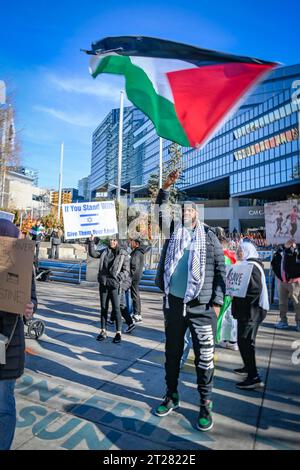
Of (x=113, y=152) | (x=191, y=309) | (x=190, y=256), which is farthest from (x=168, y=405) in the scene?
(x=113, y=152)

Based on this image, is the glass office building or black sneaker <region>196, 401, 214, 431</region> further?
the glass office building

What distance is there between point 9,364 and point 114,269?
3274 millimetres

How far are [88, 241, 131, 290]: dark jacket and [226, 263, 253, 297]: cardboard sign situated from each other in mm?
2123

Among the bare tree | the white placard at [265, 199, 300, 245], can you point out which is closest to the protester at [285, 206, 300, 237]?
the white placard at [265, 199, 300, 245]

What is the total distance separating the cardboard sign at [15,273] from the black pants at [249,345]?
2817 millimetres

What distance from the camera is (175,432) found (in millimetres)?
2926

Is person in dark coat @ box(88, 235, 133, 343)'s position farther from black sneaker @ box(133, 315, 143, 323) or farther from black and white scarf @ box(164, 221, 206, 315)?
black and white scarf @ box(164, 221, 206, 315)

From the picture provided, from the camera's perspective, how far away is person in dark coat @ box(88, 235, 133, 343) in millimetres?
5590

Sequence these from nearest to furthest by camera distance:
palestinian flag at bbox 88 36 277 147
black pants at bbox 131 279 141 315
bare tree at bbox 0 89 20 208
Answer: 1. palestinian flag at bbox 88 36 277 147
2. black pants at bbox 131 279 141 315
3. bare tree at bbox 0 89 20 208

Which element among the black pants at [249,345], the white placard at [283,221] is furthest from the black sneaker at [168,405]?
the white placard at [283,221]

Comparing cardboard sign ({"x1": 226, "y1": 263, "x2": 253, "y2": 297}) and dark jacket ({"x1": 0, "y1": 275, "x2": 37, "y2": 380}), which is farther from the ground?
cardboard sign ({"x1": 226, "y1": 263, "x2": 253, "y2": 297})

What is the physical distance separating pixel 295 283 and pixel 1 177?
23.5 m

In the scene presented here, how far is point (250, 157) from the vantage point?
60344mm
